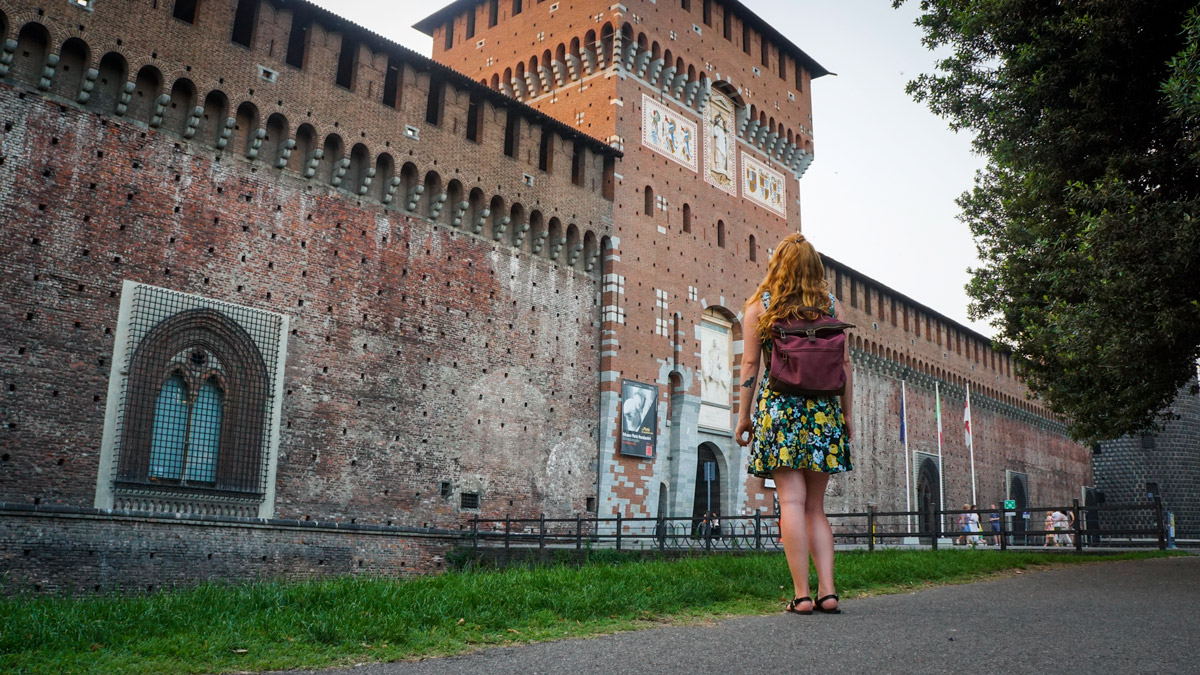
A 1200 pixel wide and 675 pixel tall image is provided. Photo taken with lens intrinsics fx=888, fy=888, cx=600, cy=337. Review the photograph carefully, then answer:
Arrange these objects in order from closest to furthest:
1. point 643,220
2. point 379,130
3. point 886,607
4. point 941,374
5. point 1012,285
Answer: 1. point 886,607
2. point 1012,285
3. point 379,130
4. point 643,220
5. point 941,374

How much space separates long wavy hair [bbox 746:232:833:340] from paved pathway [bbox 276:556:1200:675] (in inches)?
61.1

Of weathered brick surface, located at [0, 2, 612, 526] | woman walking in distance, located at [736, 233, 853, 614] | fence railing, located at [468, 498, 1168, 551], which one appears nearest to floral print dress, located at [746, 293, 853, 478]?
woman walking in distance, located at [736, 233, 853, 614]

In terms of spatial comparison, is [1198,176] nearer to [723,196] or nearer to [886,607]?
[886,607]

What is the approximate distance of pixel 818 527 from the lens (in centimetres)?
463

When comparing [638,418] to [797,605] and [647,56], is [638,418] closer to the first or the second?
[647,56]

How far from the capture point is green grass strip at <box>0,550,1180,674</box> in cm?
395

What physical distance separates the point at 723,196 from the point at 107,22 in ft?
55.3

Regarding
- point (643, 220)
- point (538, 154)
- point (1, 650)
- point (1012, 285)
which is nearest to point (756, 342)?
point (1, 650)

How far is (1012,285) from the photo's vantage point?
1516 cm

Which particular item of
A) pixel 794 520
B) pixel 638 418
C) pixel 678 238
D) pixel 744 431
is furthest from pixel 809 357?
pixel 678 238

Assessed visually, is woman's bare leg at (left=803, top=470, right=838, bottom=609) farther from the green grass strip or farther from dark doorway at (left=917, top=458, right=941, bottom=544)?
dark doorway at (left=917, top=458, right=941, bottom=544)

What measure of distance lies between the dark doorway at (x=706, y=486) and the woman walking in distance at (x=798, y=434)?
19992mm

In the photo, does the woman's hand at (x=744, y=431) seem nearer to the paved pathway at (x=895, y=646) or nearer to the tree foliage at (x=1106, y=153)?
the paved pathway at (x=895, y=646)

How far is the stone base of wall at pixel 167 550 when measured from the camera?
1195cm
